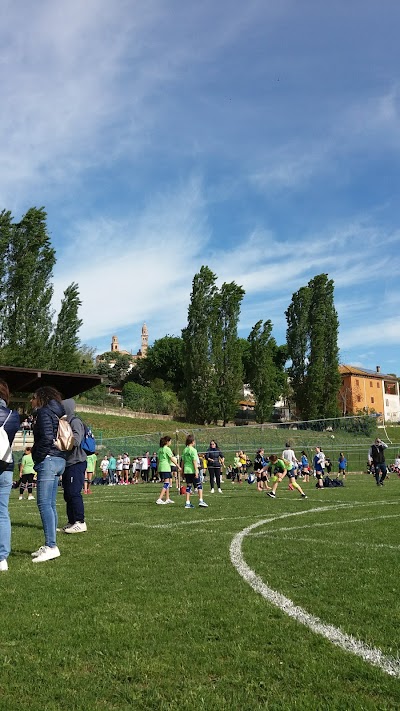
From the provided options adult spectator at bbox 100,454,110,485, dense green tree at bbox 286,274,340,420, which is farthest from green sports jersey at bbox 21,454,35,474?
dense green tree at bbox 286,274,340,420

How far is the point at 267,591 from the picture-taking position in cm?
500

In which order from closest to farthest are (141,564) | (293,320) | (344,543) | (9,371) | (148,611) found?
1. (148,611)
2. (141,564)
3. (344,543)
4. (9,371)
5. (293,320)

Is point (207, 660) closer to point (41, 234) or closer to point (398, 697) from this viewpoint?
point (398, 697)

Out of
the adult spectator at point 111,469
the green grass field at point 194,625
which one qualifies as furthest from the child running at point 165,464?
the adult spectator at point 111,469

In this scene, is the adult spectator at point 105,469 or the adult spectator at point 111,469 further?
the adult spectator at point 105,469

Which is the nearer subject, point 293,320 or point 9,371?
point 9,371

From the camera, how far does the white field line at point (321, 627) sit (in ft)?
10.7

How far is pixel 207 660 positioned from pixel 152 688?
1.52ft

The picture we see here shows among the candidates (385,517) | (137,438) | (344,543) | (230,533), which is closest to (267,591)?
(344,543)

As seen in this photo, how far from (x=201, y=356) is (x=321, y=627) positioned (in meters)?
62.0

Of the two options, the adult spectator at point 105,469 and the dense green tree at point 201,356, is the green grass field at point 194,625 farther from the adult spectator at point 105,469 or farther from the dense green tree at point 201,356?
the dense green tree at point 201,356

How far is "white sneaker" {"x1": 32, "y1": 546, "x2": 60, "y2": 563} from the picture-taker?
663cm

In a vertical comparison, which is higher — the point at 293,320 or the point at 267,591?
the point at 293,320

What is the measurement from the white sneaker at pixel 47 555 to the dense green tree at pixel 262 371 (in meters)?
63.8
